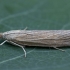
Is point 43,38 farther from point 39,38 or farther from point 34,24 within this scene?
point 34,24

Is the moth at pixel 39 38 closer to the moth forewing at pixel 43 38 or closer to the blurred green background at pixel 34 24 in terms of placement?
the moth forewing at pixel 43 38

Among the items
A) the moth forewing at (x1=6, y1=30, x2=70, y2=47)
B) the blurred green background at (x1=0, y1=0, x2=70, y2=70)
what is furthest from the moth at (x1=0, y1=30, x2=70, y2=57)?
the blurred green background at (x1=0, y1=0, x2=70, y2=70)

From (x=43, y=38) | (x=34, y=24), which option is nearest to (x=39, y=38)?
(x=43, y=38)

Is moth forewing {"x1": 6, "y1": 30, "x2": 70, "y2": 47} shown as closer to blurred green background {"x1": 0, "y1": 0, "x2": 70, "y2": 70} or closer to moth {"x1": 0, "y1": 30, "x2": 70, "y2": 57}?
moth {"x1": 0, "y1": 30, "x2": 70, "y2": 57}

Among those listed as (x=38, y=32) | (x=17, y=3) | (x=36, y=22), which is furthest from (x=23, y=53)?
(x=17, y=3)

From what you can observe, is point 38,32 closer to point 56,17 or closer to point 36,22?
point 36,22

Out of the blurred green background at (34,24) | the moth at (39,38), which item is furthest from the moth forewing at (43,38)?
the blurred green background at (34,24)
